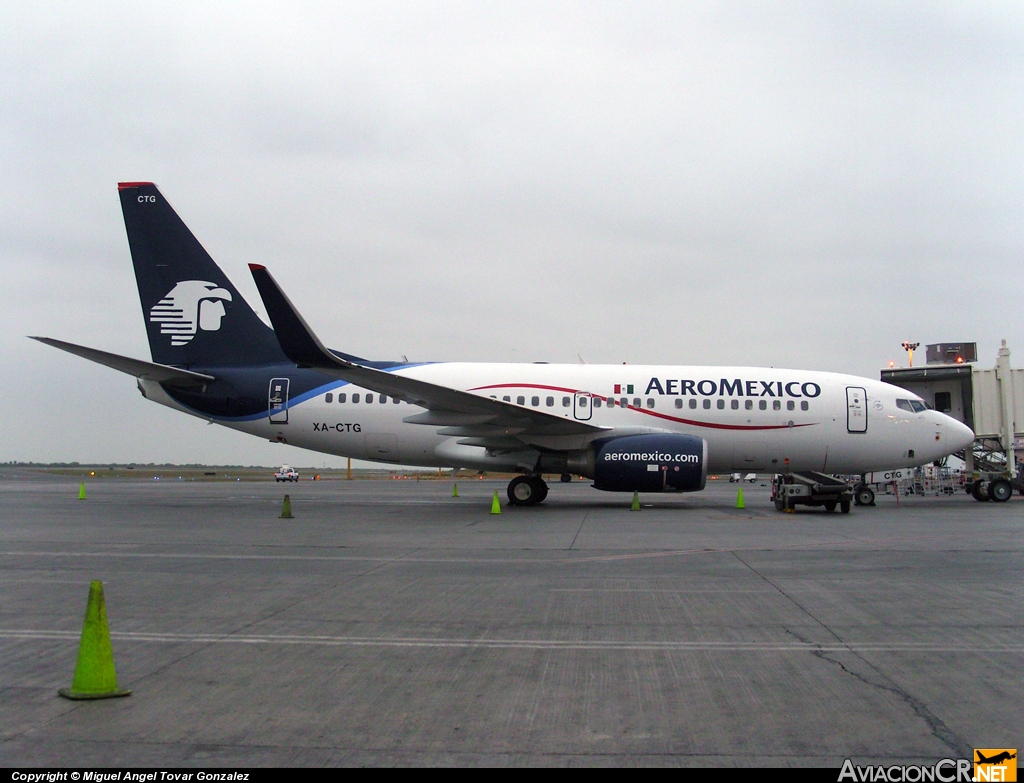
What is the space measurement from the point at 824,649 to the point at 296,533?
10.5 meters

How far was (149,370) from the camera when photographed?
20.9 meters

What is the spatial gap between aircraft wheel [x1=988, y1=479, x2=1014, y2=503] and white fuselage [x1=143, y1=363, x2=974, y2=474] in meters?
3.54

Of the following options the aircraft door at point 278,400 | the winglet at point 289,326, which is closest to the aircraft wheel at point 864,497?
the winglet at point 289,326

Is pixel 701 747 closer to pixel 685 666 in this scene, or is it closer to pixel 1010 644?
pixel 685 666

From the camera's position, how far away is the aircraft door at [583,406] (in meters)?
21.6

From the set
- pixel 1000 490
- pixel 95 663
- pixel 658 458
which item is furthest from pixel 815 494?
pixel 95 663

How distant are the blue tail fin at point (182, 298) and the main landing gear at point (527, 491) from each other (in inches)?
287

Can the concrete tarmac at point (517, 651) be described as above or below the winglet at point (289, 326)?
below

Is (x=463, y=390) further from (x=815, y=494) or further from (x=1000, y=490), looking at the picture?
(x=1000, y=490)

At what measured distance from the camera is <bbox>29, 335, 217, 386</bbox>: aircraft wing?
749 inches

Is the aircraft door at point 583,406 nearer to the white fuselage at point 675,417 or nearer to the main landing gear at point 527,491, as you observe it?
the white fuselage at point 675,417

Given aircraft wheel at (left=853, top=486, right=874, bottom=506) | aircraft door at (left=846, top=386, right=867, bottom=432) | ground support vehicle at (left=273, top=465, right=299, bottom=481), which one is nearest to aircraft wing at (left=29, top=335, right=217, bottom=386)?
aircraft door at (left=846, top=386, right=867, bottom=432)

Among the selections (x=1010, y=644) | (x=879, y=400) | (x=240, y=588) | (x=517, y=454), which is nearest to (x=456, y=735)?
(x=1010, y=644)

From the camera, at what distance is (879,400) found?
22.3 meters
